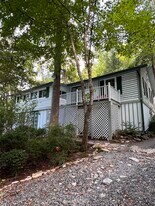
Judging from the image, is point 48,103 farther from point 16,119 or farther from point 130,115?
point 16,119

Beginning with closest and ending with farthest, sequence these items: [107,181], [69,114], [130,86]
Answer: [107,181] < [69,114] < [130,86]

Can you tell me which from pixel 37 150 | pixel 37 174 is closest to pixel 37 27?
pixel 37 150

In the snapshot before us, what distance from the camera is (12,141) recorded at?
18.9 ft

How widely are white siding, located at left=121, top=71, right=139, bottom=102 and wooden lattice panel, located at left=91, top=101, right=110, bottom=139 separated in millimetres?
3093

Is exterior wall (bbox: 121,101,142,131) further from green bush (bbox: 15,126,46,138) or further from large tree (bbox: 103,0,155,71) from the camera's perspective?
green bush (bbox: 15,126,46,138)

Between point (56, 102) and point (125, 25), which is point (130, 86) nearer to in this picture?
point (125, 25)

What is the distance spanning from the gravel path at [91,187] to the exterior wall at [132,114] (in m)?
8.02

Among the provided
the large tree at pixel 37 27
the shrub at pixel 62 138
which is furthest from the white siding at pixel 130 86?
the shrub at pixel 62 138

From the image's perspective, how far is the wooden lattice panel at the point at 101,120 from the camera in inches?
427

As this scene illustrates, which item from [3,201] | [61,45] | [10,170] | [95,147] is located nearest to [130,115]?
[95,147]

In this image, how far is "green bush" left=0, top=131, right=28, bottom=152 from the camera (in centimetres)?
577

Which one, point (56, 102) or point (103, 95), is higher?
A: point (103, 95)

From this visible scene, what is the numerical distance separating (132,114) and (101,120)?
3410 millimetres

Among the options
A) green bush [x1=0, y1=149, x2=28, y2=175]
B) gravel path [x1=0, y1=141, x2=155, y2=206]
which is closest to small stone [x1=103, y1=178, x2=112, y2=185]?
gravel path [x1=0, y1=141, x2=155, y2=206]
